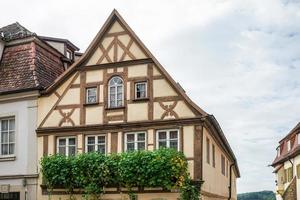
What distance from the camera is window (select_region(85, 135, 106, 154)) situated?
973 inches

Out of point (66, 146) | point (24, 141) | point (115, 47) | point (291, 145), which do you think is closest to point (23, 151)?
point (24, 141)

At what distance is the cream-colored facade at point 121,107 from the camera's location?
2317cm

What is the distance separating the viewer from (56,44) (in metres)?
30.9

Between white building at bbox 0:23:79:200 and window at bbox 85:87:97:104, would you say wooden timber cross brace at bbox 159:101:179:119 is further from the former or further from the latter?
white building at bbox 0:23:79:200

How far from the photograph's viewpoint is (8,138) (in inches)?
1040

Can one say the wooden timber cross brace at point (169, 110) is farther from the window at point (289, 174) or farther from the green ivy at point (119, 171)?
the window at point (289, 174)

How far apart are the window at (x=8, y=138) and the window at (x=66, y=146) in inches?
95.0

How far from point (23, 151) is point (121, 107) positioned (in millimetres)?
5248

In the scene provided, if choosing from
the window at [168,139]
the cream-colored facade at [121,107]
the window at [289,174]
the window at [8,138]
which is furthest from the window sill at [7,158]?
the window at [289,174]

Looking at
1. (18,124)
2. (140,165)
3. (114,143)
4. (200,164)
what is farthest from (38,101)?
(200,164)

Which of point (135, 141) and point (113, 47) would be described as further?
point (113, 47)

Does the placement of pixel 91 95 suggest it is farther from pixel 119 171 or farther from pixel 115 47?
pixel 119 171

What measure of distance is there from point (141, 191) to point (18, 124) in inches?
279

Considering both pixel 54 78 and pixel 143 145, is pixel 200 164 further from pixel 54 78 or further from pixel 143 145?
pixel 54 78
